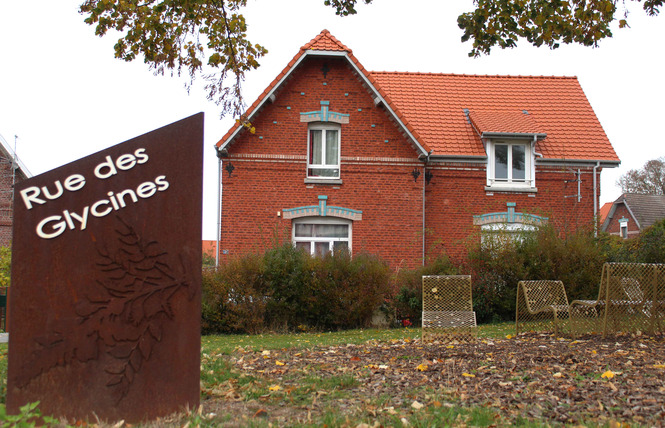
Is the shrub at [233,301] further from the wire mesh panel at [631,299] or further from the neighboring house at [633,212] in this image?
the neighboring house at [633,212]

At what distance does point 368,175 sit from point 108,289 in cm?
1366

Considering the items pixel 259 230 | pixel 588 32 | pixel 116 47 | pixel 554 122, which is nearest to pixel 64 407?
pixel 116 47

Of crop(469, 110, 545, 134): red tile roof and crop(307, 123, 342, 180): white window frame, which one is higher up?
crop(469, 110, 545, 134): red tile roof

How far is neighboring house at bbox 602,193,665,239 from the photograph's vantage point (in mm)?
44688

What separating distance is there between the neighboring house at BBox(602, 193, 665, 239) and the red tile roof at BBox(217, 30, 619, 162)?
2478cm

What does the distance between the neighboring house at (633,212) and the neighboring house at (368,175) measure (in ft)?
90.3

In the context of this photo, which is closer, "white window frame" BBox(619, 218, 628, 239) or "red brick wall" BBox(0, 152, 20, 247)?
"red brick wall" BBox(0, 152, 20, 247)

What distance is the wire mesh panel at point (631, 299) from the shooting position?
27.5ft

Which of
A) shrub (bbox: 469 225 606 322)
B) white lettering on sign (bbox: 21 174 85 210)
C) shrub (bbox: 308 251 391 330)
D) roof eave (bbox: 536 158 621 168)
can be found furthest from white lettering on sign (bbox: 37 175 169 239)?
roof eave (bbox: 536 158 621 168)

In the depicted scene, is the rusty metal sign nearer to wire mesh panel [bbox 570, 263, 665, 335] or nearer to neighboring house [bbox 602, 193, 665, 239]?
wire mesh panel [bbox 570, 263, 665, 335]

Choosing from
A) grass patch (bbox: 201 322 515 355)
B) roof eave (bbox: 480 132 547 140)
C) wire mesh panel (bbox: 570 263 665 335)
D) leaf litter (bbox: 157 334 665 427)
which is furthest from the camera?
roof eave (bbox: 480 132 547 140)

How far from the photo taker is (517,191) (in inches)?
746

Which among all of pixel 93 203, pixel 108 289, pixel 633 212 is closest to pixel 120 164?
pixel 93 203

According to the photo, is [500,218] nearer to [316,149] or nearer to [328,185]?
[328,185]
